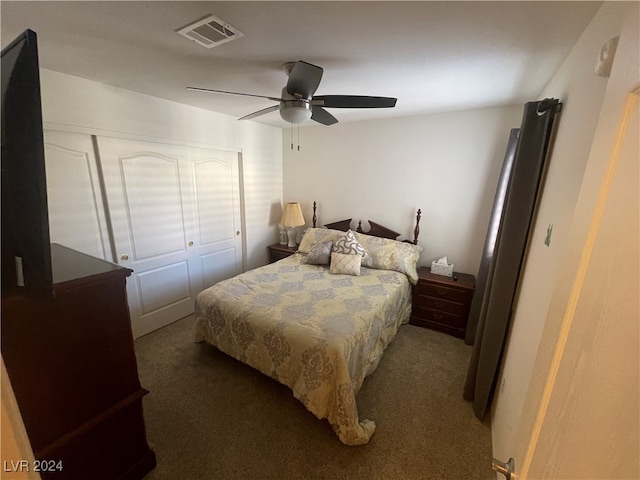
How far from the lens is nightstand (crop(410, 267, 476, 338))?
2.74 m

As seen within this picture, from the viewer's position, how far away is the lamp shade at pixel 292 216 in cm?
372

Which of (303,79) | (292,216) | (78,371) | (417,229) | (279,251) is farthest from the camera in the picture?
(279,251)

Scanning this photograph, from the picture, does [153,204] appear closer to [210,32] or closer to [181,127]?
[181,127]

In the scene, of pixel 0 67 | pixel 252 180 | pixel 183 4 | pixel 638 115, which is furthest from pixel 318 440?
pixel 252 180

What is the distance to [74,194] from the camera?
214 cm

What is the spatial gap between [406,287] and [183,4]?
273 centimetres

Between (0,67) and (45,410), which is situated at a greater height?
(0,67)

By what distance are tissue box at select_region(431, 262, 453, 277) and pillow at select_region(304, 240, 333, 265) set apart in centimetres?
119

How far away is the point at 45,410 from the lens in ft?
3.55

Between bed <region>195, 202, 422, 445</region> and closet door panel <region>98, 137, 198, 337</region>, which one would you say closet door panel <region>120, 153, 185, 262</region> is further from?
bed <region>195, 202, 422, 445</region>

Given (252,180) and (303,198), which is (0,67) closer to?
(252,180)

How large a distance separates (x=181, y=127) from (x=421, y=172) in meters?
2.68

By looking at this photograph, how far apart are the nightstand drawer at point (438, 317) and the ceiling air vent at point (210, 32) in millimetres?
2872

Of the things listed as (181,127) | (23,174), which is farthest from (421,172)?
(23,174)
